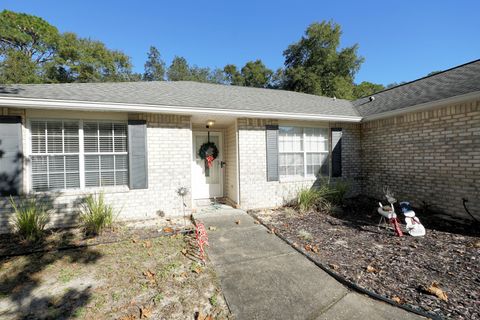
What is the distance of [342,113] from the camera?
7.71 meters

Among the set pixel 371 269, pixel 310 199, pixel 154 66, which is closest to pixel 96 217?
pixel 371 269

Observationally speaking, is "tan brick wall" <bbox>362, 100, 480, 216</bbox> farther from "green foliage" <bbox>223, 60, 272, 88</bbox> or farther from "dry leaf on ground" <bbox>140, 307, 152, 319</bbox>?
"green foliage" <bbox>223, 60, 272, 88</bbox>

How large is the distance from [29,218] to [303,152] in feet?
23.4

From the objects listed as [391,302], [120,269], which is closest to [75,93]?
[120,269]

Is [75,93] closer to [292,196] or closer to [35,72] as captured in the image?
[292,196]

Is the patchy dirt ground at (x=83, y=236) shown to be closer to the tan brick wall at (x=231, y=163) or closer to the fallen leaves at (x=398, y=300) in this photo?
the tan brick wall at (x=231, y=163)

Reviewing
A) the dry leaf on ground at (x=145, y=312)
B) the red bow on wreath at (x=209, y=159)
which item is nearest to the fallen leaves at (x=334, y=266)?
the dry leaf on ground at (x=145, y=312)

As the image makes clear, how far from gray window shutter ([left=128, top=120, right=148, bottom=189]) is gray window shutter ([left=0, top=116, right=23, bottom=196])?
2.15 m

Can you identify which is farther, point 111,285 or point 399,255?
point 399,255

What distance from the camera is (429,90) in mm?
6699

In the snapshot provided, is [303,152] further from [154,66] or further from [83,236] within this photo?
[154,66]

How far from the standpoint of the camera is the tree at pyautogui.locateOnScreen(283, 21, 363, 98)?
A: 85.6 feet

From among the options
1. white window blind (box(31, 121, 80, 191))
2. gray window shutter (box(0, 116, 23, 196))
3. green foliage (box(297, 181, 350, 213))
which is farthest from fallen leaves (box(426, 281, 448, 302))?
gray window shutter (box(0, 116, 23, 196))

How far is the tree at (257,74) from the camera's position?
30156 mm
